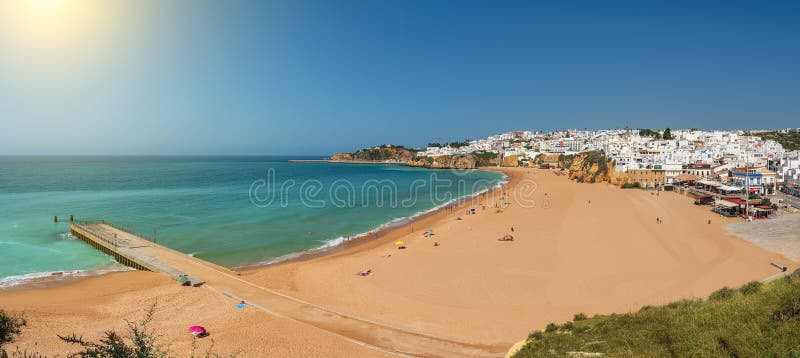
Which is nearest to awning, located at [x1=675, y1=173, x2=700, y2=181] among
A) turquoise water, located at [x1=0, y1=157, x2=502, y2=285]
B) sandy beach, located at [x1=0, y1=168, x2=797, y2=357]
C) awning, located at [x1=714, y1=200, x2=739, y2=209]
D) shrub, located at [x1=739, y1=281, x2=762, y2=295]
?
awning, located at [x1=714, y1=200, x2=739, y2=209]

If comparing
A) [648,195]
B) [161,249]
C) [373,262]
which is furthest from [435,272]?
[648,195]

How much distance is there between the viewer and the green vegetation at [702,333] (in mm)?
5896

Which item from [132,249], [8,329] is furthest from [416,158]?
[8,329]

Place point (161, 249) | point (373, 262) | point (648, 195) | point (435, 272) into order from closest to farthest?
point (435, 272) → point (373, 262) → point (161, 249) → point (648, 195)

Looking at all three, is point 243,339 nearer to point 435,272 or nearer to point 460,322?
point 460,322

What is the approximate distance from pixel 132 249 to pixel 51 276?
3.70m

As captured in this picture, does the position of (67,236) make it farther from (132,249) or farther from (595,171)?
(595,171)

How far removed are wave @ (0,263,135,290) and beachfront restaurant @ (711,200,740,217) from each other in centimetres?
3837

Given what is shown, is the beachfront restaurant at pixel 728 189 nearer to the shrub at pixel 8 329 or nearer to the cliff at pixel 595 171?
the cliff at pixel 595 171

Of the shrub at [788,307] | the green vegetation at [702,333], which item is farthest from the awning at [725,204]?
the shrub at [788,307]

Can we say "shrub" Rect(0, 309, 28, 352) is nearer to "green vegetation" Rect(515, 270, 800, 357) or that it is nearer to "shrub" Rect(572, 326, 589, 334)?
"green vegetation" Rect(515, 270, 800, 357)

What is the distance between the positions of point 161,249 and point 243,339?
43.4 feet

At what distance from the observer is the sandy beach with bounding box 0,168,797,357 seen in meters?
11.8

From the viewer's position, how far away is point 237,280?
16.8 metres
